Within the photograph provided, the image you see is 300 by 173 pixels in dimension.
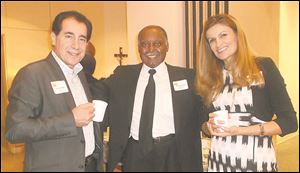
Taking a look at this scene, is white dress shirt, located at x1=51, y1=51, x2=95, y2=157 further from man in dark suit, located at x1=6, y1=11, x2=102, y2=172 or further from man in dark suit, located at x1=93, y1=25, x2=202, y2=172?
man in dark suit, located at x1=93, y1=25, x2=202, y2=172

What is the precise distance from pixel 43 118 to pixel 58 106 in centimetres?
6

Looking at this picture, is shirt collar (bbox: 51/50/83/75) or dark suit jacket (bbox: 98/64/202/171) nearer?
shirt collar (bbox: 51/50/83/75)

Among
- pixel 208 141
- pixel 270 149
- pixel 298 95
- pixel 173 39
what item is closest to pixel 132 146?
pixel 208 141

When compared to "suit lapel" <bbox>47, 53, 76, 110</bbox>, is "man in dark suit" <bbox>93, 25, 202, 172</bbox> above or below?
below

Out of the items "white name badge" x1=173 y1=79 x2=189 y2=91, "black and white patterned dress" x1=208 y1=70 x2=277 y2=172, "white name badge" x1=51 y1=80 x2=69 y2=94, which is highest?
"white name badge" x1=51 y1=80 x2=69 y2=94

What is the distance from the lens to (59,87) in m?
1.01

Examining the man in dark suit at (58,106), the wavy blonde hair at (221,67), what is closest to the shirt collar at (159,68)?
the wavy blonde hair at (221,67)

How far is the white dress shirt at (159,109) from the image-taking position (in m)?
1.68

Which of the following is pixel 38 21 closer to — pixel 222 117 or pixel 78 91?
pixel 78 91

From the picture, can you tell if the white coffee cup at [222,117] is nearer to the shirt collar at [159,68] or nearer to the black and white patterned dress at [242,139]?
the black and white patterned dress at [242,139]

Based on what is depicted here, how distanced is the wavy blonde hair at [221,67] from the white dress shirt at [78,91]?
60cm

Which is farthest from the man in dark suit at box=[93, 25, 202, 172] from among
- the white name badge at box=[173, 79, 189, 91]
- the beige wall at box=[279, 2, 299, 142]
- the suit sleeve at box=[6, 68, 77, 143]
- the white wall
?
the beige wall at box=[279, 2, 299, 142]

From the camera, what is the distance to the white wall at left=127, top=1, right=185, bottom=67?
122 inches

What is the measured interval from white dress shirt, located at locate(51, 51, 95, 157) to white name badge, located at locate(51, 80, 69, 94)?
38 millimetres
